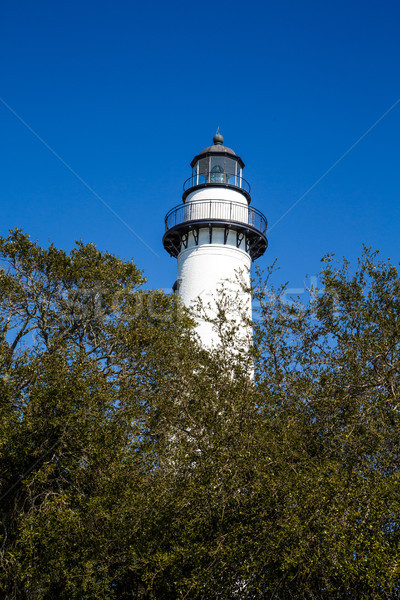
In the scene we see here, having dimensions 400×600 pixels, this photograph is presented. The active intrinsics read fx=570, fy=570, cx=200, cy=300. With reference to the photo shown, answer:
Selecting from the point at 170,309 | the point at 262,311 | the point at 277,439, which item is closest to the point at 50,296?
the point at 170,309

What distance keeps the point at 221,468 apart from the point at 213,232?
685 inches

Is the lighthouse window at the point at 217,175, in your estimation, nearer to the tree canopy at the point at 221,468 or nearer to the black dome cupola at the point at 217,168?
the black dome cupola at the point at 217,168

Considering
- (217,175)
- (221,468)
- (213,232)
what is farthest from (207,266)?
(221,468)

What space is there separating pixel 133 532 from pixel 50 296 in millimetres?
9825

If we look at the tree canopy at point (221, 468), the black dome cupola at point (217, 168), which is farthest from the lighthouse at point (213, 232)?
the tree canopy at point (221, 468)

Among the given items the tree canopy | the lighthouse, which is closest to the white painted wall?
the lighthouse

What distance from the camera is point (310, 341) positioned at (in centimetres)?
1284

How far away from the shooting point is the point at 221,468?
9352 millimetres

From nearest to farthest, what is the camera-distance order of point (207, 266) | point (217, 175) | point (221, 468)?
1. point (221, 468)
2. point (207, 266)
3. point (217, 175)

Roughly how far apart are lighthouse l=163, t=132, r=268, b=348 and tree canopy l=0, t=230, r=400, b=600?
33.6ft

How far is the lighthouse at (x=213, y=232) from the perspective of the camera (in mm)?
24766

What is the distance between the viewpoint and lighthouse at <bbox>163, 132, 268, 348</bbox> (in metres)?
24.8

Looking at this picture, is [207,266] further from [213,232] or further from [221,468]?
[221,468]

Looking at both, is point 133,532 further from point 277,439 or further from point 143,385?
point 143,385
